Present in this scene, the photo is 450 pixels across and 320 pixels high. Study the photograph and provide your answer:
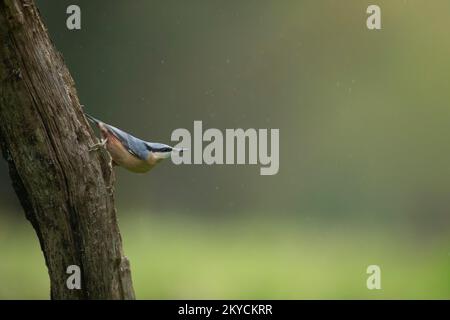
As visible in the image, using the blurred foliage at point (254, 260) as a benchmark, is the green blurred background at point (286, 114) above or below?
above

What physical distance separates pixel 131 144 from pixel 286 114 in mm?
3323

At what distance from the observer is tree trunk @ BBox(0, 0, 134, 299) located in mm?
2098

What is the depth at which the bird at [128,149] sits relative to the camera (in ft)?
7.93

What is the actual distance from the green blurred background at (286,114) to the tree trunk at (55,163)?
2250 millimetres

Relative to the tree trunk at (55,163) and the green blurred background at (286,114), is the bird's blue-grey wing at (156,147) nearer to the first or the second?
the tree trunk at (55,163)

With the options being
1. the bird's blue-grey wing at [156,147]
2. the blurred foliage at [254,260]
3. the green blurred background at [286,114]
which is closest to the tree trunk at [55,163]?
the bird's blue-grey wing at [156,147]

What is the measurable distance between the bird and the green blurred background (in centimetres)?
204

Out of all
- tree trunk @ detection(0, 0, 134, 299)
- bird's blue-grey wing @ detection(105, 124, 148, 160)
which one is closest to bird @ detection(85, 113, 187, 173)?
bird's blue-grey wing @ detection(105, 124, 148, 160)

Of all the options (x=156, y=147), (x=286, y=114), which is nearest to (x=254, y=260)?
(x=286, y=114)

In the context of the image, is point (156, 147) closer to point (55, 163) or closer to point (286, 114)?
point (55, 163)

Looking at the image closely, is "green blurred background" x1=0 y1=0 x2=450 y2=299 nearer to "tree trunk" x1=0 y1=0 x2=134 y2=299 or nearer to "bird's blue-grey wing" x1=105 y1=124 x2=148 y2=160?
"bird's blue-grey wing" x1=105 y1=124 x2=148 y2=160

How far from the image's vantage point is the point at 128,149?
2465 millimetres

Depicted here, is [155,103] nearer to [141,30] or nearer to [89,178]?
[141,30]

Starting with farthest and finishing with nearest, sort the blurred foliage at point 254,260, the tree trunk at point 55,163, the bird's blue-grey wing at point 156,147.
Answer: the blurred foliage at point 254,260 < the bird's blue-grey wing at point 156,147 < the tree trunk at point 55,163
